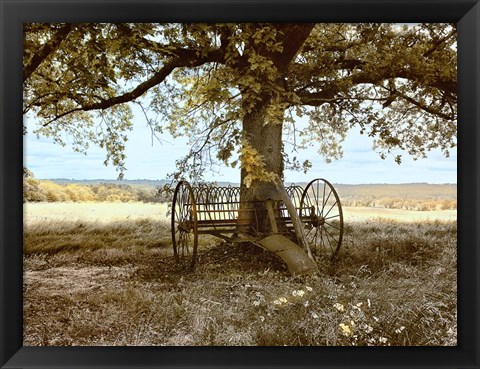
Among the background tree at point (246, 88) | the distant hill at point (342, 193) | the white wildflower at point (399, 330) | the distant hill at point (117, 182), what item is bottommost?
the white wildflower at point (399, 330)

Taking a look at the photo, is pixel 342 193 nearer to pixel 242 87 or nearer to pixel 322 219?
pixel 322 219

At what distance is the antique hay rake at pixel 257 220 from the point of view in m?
3.98

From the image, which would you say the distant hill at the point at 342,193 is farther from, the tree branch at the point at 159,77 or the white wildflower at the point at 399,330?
the white wildflower at the point at 399,330

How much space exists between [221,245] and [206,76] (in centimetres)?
136

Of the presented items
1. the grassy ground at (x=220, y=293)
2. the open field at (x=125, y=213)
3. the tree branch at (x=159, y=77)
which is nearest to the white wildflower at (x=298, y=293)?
the grassy ground at (x=220, y=293)

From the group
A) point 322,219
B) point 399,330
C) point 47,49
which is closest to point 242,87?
point 322,219

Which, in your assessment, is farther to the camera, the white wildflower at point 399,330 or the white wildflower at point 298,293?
the white wildflower at point 298,293

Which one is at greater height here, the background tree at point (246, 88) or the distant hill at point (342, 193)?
the background tree at point (246, 88)

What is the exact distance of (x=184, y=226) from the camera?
4027 mm
